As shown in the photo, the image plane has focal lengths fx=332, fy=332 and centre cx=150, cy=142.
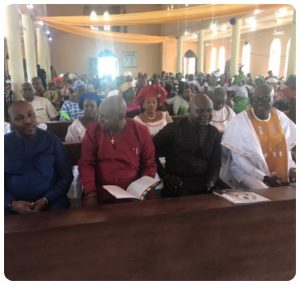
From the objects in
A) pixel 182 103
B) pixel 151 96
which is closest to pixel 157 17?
pixel 182 103

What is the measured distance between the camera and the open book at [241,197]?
156cm

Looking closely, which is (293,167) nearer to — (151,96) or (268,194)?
(268,194)

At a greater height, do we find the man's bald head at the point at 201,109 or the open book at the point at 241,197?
the man's bald head at the point at 201,109

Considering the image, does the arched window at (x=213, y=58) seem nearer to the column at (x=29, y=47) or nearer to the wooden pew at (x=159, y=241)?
the column at (x=29, y=47)

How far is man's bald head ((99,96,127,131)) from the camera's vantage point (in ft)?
6.42

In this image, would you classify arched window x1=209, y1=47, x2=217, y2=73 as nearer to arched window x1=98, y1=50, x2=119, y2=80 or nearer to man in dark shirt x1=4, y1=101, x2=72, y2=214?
arched window x1=98, y1=50, x2=119, y2=80

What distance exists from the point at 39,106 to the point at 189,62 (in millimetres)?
16624

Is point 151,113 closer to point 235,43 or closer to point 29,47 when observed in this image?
point 29,47

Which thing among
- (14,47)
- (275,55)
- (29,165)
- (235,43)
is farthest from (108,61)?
(29,165)

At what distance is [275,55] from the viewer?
1431 centimetres

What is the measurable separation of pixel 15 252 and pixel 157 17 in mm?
5299

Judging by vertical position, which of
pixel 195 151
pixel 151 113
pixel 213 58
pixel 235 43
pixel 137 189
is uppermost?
pixel 235 43

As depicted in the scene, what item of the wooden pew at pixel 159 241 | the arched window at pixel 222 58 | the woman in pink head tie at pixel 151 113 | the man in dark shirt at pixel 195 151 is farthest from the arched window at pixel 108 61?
the wooden pew at pixel 159 241

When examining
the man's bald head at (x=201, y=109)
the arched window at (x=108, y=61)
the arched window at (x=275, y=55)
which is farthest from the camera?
the arched window at (x=108, y=61)
